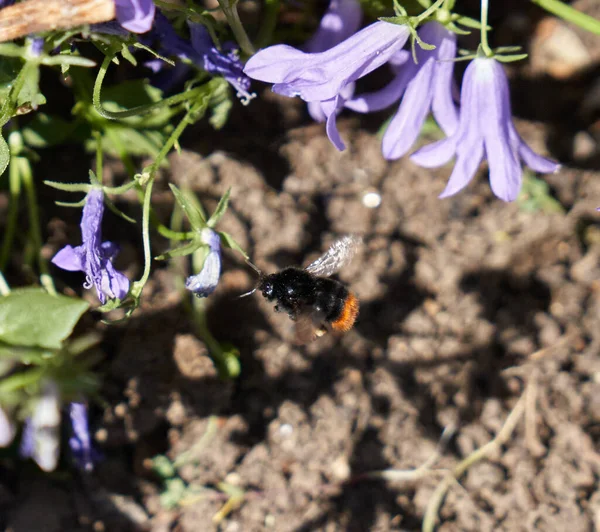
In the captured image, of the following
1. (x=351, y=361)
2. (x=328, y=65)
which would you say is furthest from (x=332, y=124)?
(x=351, y=361)

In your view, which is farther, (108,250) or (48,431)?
(48,431)

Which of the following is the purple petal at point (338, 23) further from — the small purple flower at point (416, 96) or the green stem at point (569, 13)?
the green stem at point (569, 13)

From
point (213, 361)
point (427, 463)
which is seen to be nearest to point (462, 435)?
point (427, 463)

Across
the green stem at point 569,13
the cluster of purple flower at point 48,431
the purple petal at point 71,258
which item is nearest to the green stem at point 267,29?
the green stem at point 569,13

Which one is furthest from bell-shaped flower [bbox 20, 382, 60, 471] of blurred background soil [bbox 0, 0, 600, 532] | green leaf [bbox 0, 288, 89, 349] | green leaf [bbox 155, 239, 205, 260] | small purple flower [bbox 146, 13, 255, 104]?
small purple flower [bbox 146, 13, 255, 104]

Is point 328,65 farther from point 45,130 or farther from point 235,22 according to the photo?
point 45,130

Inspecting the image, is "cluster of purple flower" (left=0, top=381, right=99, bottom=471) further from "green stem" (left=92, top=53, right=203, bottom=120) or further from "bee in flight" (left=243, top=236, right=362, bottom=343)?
"green stem" (left=92, top=53, right=203, bottom=120)
